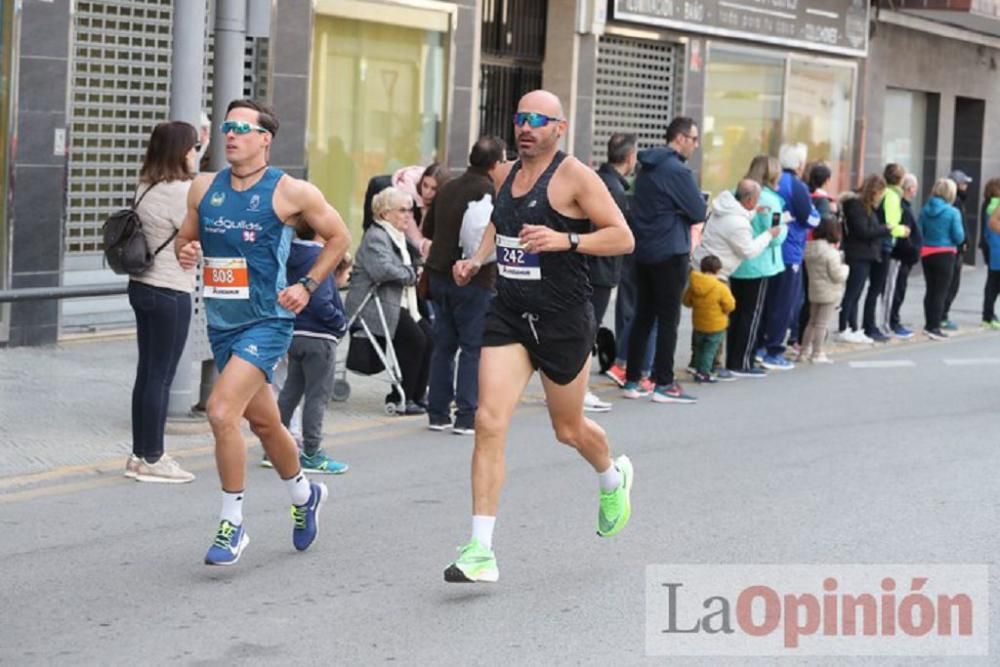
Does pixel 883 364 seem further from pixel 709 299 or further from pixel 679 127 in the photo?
pixel 679 127

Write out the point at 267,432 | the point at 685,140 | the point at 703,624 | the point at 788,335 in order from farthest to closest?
the point at 788,335 < the point at 685,140 < the point at 267,432 < the point at 703,624

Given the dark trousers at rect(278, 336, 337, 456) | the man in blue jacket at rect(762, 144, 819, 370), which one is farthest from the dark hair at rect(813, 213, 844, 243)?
the dark trousers at rect(278, 336, 337, 456)

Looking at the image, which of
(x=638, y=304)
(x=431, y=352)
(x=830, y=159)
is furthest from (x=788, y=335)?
(x=830, y=159)

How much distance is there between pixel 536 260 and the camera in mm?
7445

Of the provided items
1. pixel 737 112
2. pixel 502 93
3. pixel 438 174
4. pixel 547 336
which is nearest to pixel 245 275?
pixel 547 336

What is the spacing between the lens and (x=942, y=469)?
10.5 metres

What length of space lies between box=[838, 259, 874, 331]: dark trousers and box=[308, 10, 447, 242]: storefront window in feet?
14.0

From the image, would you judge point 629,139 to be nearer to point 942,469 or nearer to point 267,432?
point 942,469

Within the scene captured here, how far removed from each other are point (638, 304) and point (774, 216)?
6.06 ft

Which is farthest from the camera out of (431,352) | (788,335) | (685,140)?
(788,335)

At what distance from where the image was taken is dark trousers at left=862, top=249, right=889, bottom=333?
17703 millimetres

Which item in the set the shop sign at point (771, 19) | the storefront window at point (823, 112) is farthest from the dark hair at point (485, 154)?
the storefront window at point (823, 112)

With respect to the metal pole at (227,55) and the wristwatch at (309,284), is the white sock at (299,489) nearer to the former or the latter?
the wristwatch at (309,284)

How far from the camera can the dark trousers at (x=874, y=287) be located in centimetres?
1770
